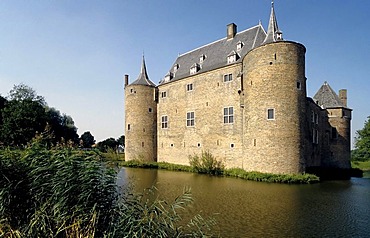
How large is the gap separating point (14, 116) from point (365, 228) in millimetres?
31412

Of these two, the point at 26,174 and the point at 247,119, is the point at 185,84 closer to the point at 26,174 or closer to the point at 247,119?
the point at 247,119

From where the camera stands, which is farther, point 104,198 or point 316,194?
point 316,194

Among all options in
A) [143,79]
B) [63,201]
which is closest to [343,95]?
[143,79]

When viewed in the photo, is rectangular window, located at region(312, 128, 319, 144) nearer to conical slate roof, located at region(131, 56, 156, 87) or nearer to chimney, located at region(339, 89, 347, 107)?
chimney, located at region(339, 89, 347, 107)

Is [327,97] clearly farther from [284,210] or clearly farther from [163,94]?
[284,210]

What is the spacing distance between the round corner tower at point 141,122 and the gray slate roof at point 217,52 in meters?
2.40

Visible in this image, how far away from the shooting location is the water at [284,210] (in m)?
6.77

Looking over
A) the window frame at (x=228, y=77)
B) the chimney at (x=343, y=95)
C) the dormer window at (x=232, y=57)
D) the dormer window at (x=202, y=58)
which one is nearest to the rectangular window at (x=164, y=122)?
the dormer window at (x=202, y=58)

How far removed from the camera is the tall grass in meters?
4.02

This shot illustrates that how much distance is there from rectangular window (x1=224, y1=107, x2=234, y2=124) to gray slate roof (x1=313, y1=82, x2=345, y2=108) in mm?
9691

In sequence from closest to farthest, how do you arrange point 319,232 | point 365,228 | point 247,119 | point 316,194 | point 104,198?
point 104,198 → point 319,232 → point 365,228 → point 316,194 → point 247,119

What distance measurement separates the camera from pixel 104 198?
15.6 ft

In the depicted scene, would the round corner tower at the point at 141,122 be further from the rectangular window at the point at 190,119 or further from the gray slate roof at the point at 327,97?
the gray slate roof at the point at 327,97

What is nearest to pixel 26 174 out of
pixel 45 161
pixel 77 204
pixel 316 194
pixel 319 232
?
pixel 45 161
